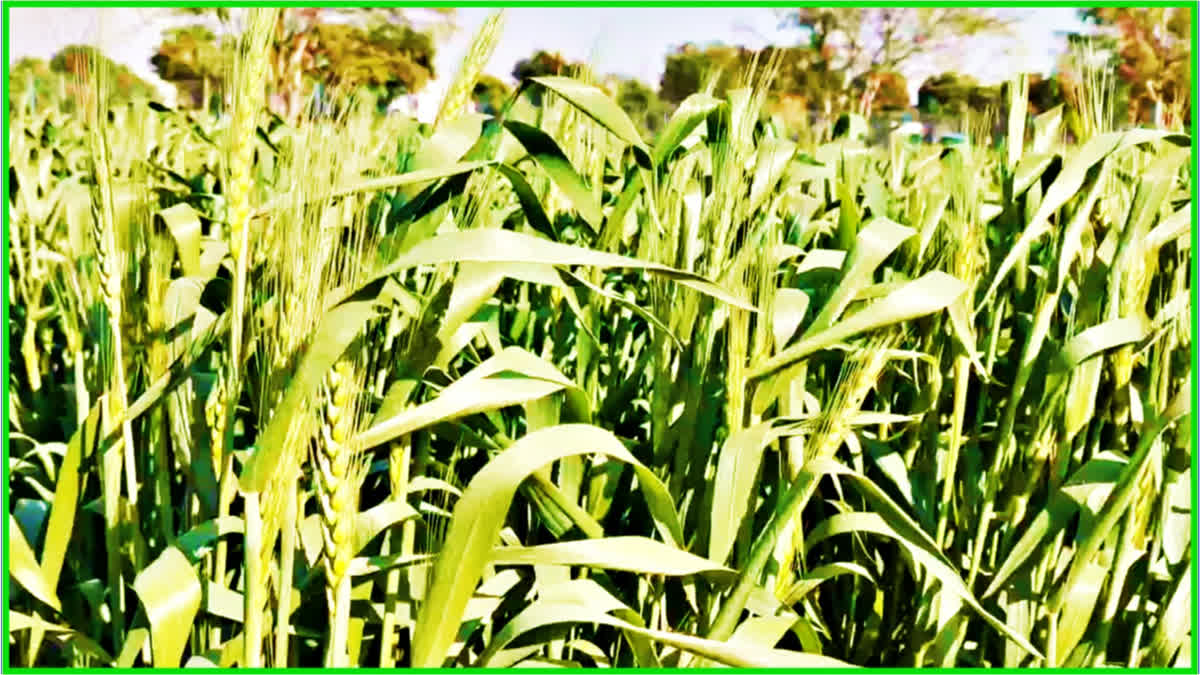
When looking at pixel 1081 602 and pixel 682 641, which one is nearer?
pixel 682 641

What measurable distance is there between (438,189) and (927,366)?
32.3 inches

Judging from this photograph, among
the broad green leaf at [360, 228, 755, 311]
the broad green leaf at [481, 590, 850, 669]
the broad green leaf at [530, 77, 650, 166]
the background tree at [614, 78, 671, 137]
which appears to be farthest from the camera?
the background tree at [614, 78, 671, 137]

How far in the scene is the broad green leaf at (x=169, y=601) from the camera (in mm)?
1055

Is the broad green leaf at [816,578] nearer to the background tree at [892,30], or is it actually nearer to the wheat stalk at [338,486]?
the wheat stalk at [338,486]

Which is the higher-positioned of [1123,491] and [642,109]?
[642,109]

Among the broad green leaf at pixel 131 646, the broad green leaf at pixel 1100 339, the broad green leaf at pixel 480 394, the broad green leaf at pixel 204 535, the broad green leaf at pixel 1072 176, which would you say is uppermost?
the broad green leaf at pixel 1072 176

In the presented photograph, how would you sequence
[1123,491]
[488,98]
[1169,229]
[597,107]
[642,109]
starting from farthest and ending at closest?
1. [488,98]
2. [642,109]
3. [1169,229]
4. [597,107]
5. [1123,491]

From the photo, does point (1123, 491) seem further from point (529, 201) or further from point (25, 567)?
point (25, 567)

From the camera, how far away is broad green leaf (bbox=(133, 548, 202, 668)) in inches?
41.5

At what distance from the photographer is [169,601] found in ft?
3.50

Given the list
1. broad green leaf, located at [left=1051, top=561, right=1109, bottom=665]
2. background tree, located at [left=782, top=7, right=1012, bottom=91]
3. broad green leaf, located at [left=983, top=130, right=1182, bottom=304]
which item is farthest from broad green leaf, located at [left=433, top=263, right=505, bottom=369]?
background tree, located at [left=782, top=7, right=1012, bottom=91]

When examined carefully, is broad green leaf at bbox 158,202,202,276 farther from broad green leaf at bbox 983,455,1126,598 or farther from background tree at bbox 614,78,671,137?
broad green leaf at bbox 983,455,1126,598

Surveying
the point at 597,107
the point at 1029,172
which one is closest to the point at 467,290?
the point at 597,107

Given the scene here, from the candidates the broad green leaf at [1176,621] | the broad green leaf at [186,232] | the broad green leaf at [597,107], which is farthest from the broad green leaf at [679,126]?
the broad green leaf at [1176,621]
